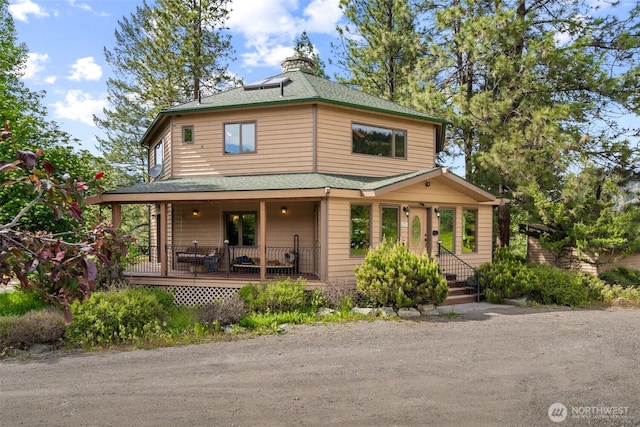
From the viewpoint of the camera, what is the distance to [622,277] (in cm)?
1562

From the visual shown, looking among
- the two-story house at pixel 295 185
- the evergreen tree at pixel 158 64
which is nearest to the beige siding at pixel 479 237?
the two-story house at pixel 295 185

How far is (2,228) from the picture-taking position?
2.24 meters

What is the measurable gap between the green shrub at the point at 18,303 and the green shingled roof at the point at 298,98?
272 inches

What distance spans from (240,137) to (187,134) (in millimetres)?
1980

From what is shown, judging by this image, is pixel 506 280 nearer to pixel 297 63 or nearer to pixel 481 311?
pixel 481 311

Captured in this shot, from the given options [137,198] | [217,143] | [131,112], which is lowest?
[137,198]

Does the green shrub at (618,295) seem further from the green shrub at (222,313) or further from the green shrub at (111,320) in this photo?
the green shrub at (111,320)

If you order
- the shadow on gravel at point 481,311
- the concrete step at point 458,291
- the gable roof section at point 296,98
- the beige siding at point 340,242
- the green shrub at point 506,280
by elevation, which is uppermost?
the gable roof section at point 296,98

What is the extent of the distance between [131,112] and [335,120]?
59.5 ft

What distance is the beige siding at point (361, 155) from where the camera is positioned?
1324 cm

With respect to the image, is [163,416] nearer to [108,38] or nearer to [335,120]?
[335,120]

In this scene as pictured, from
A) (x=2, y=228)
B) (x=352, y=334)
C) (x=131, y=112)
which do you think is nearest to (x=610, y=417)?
(x=352, y=334)

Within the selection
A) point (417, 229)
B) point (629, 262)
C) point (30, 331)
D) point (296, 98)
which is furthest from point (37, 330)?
point (629, 262)

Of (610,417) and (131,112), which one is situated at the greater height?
(131,112)
